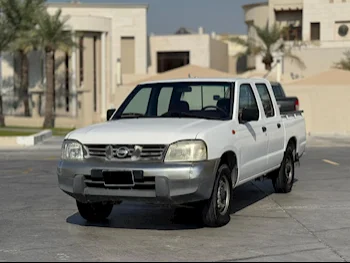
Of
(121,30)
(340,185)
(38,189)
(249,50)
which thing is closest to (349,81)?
(249,50)

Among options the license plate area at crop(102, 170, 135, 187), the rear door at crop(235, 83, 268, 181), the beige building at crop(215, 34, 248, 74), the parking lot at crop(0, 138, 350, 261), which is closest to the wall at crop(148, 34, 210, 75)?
the beige building at crop(215, 34, 248, 74)

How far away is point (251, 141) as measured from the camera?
9.52m

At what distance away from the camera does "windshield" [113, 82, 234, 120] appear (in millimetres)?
9227

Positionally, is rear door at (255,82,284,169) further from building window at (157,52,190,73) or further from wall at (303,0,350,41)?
building window at (157,52,190,73)

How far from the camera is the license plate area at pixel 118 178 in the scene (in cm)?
792

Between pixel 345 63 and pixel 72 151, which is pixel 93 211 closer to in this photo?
pixel 72 151

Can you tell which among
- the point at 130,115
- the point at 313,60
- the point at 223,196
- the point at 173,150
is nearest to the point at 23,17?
the point at 313,60

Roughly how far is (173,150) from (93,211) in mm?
1741

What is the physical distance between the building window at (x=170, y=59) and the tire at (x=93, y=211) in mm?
65092

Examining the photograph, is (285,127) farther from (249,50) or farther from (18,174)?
(249,50)

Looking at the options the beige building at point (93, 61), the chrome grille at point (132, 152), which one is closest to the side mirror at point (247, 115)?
the chrome grille at point (132, 152)

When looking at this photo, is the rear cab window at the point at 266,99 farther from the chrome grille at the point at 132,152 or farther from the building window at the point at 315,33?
the building window at the point at 315,33

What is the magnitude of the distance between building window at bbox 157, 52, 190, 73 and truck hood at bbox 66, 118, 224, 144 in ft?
215

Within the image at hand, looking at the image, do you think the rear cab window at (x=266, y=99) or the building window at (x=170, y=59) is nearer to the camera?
the rear cab window at (x=266, y=99)
